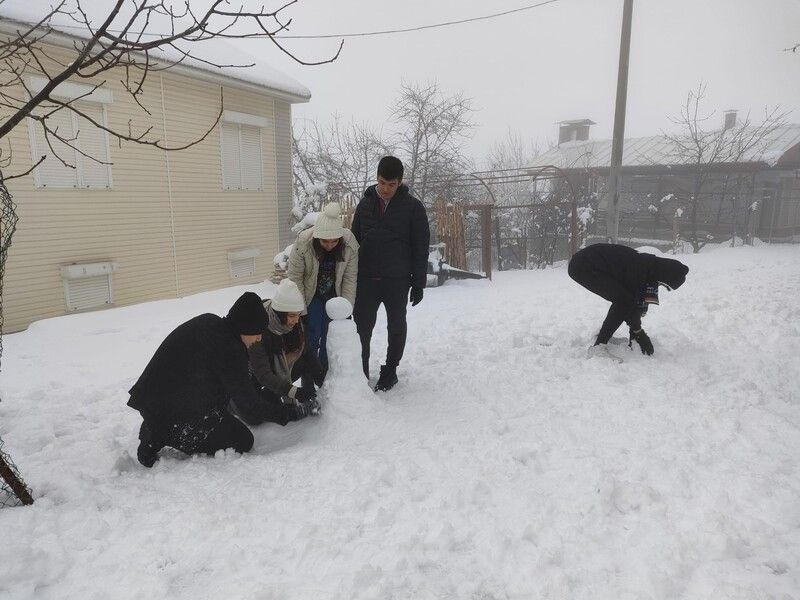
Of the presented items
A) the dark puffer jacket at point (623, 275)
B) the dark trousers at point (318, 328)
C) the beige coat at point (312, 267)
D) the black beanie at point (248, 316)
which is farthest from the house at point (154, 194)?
the dark puffer jacket at point (623, 275)

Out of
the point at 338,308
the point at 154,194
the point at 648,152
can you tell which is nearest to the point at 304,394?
the point at 338,308

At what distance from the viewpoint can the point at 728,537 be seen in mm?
2178

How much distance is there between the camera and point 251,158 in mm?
11195

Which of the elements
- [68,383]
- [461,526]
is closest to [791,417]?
[461,526]

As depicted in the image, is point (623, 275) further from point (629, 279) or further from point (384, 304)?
point (384, 304)

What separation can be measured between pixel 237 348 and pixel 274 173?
9.52 meters

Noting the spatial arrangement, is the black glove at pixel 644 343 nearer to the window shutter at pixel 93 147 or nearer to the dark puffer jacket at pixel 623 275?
the dark puffer jacket at pixel 623 275

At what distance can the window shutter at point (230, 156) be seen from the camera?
10.6 m

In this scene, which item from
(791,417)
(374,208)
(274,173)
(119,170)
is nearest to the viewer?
(791,417)

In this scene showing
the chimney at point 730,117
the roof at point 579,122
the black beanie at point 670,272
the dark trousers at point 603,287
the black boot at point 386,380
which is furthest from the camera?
the roof at point 579,122

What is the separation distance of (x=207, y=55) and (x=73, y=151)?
3477 millimetres

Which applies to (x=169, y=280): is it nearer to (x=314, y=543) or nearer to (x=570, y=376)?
(x=570, y=376)

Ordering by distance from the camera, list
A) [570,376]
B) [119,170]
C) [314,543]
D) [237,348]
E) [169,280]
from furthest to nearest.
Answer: [169,280], [119,170], [570,376], [237,348], [314,543]

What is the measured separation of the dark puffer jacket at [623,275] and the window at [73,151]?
6988mm
